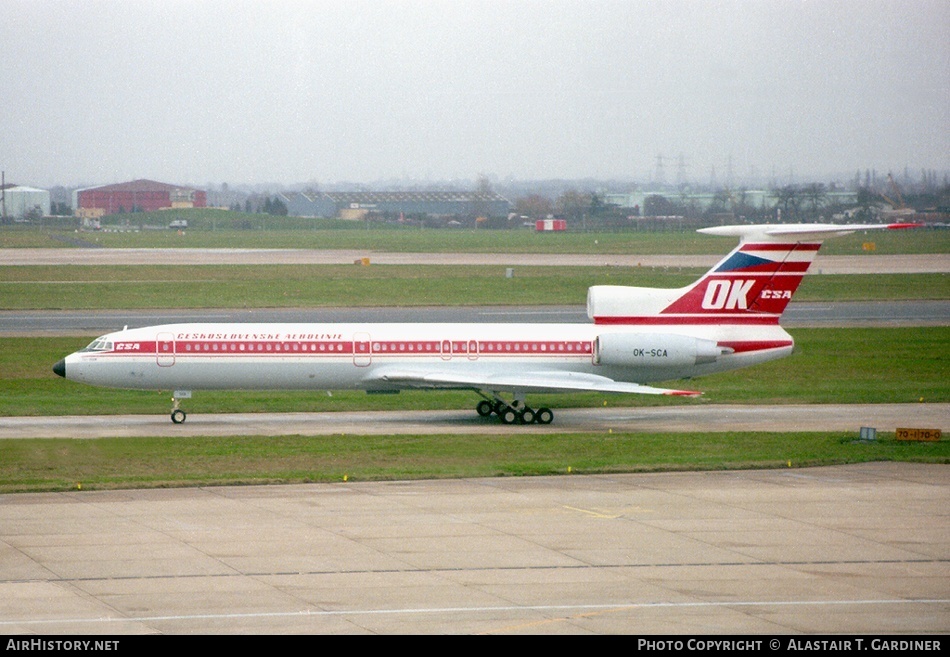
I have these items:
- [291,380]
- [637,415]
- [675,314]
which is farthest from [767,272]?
[291,380]

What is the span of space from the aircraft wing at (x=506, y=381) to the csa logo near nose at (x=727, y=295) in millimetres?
3116

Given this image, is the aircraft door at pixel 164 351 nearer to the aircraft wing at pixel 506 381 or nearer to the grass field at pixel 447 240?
the aircraft wing at pixel 506 381

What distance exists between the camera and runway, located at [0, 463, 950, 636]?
643 inches

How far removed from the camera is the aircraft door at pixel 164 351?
37156 mm

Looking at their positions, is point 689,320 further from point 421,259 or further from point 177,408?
point 421,259

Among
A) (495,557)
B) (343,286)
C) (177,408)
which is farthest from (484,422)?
(343,286)

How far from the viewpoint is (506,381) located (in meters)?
37.0

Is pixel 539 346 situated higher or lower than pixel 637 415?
higher

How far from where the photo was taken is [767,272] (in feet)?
124

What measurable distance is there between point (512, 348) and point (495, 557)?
18.2m

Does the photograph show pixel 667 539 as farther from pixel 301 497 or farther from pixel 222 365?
pixel 222 365

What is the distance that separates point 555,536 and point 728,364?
1804 centimetres

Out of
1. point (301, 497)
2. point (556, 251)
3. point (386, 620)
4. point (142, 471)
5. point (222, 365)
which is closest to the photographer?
point (386, 620)

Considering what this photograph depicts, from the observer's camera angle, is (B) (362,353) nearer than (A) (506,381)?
No
